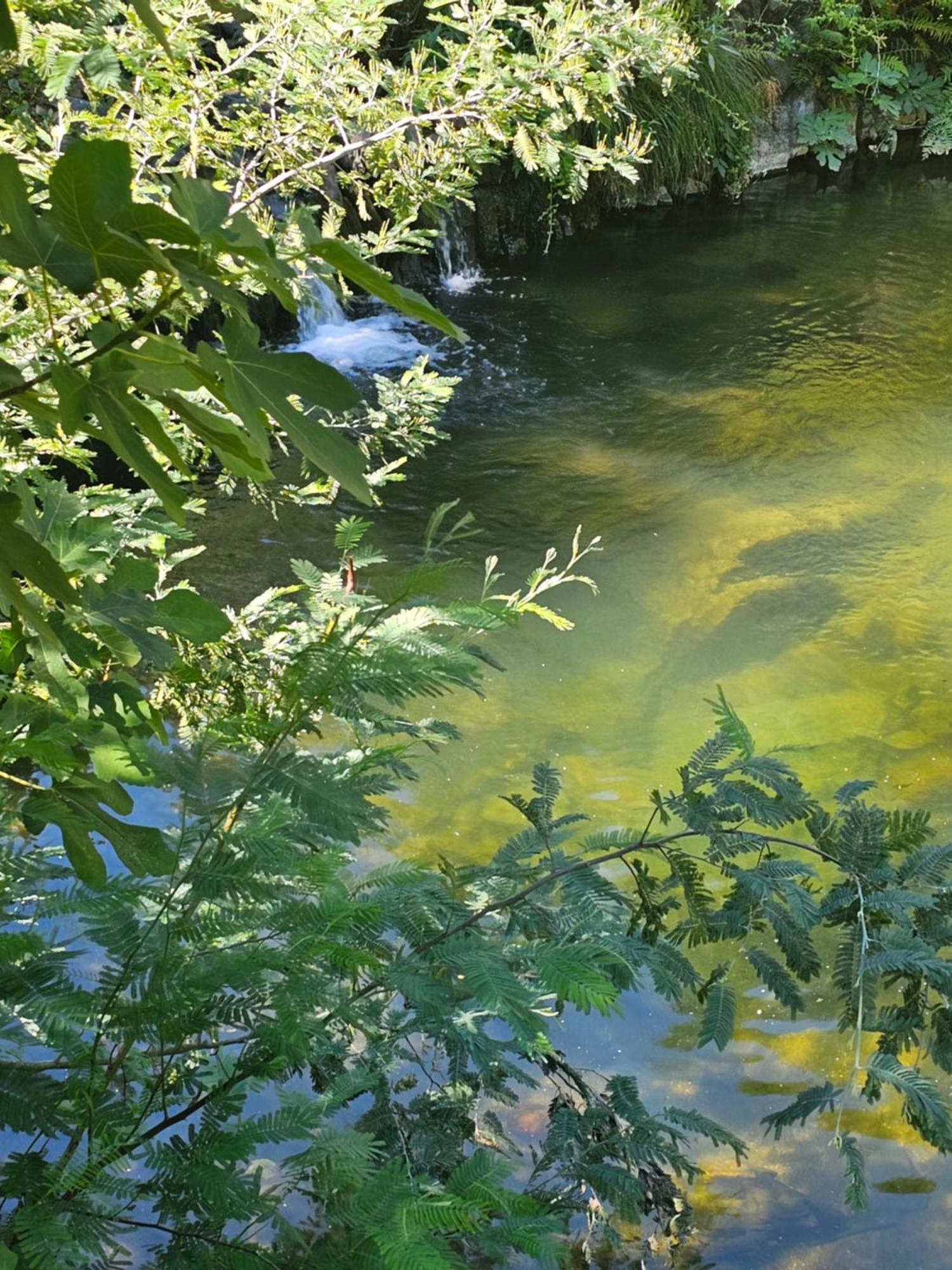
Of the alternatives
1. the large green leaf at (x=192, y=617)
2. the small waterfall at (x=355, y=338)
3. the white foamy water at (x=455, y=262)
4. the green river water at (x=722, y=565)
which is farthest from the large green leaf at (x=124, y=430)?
the white foamy water at (x=455, y=262)

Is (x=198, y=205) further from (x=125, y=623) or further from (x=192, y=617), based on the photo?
(x=125, y=623)

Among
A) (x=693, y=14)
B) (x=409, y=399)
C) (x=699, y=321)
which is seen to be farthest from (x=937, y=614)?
(x=693, y=14)

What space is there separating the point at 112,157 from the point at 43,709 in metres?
0.68

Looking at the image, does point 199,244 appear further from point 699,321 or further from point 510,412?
point 699,321

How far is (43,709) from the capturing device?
1.11 meters

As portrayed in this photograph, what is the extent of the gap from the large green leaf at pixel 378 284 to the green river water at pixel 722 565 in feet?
7.58

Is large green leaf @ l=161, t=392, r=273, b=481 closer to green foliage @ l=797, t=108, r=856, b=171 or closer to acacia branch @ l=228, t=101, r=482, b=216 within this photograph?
acacia branch @ l=228, t=101, r=482, b=216

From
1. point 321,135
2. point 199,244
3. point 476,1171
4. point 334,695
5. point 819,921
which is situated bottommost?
point 819,921

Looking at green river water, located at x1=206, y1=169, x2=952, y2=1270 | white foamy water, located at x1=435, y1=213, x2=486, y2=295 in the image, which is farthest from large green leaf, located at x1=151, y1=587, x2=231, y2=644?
white foamy water, located at x1=435, y1=213, x2=486, y2=295

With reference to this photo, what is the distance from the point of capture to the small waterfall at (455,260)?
27.6 ft

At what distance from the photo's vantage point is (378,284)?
52 cm

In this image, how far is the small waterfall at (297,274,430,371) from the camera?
22.7ft

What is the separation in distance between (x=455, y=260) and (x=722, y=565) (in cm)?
440

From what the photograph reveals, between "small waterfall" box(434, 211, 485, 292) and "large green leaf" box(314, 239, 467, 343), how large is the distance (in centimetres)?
804
